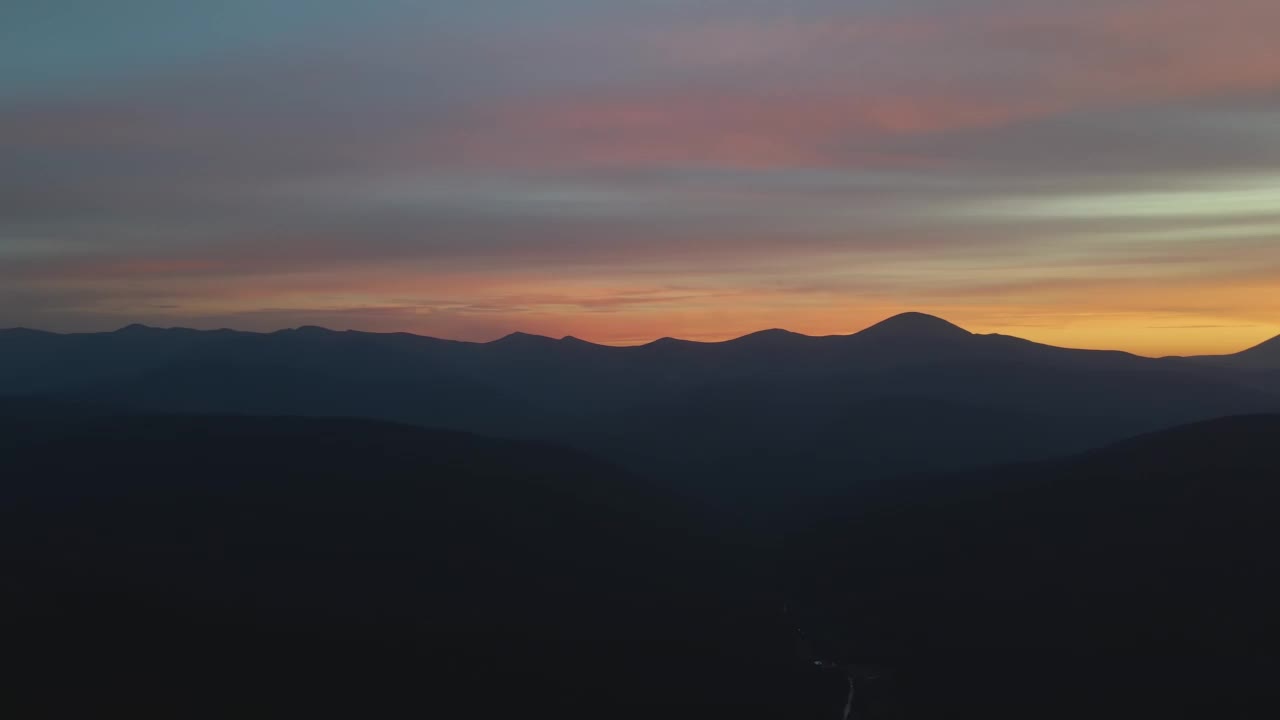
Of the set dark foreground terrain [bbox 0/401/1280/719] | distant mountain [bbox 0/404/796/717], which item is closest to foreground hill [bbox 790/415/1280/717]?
dark foreground terrain [bbox 0/401/1280/719]

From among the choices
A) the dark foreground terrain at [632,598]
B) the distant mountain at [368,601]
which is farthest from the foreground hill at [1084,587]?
the distant mountain at [368,601]

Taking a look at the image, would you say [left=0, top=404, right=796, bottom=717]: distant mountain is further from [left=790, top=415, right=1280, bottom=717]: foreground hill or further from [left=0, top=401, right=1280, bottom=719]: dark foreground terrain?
[left=790, top=415, right=1280, bottom=717]: foreground hill

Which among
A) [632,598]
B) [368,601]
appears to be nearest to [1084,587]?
[632,598]

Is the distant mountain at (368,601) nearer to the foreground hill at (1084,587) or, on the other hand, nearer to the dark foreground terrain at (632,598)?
the dark foreground terrain at (632,598)

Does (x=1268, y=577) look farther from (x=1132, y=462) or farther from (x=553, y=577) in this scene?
(x=553, y=577)

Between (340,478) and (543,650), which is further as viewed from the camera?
(340,478)

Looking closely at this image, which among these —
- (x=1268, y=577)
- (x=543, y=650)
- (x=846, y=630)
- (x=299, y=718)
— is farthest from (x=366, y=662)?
(x=1268, y=577)

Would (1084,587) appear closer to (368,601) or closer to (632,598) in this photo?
(632,598)
